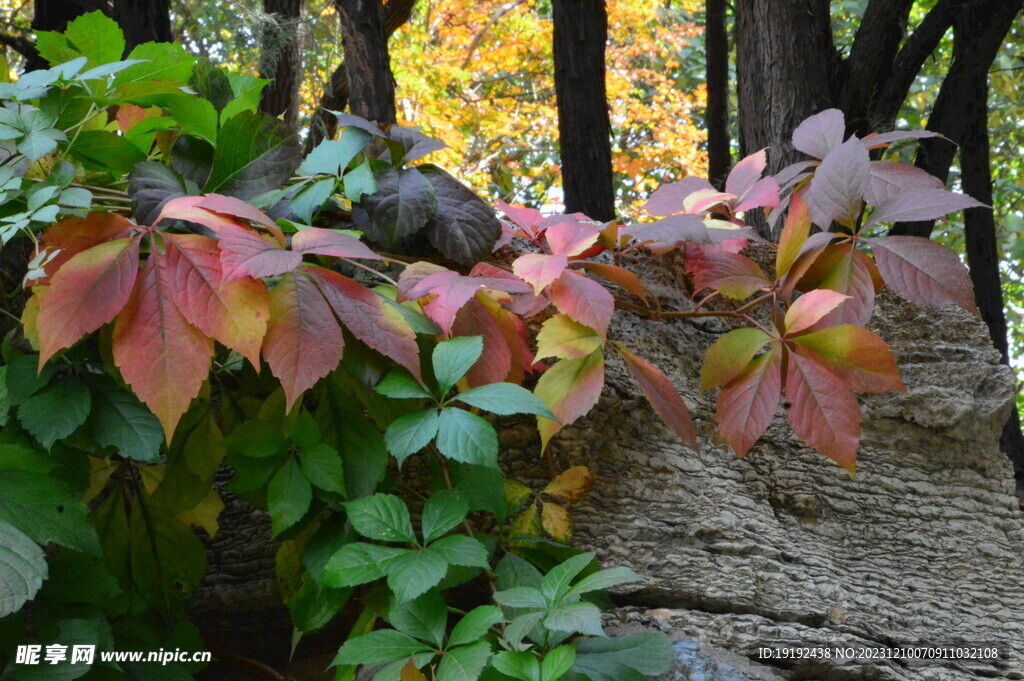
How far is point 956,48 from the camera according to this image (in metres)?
2.78

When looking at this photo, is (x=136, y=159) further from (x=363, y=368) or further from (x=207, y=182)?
(x=363, y=368)

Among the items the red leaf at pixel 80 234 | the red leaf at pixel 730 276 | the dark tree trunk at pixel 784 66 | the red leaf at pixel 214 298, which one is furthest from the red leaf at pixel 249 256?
the dark tree trunk at pixel 784 66

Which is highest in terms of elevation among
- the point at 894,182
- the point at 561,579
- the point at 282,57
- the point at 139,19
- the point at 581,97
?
the point at 282,57

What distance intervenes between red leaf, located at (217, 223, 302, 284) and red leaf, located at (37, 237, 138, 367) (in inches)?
3.8

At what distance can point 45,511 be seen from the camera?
812mm

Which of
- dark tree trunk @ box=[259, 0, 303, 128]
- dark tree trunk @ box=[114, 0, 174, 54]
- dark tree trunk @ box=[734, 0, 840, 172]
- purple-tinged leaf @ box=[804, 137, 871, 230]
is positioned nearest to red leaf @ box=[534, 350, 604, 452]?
purple-tinged leaf @ box=[804, 137, 871, 230]

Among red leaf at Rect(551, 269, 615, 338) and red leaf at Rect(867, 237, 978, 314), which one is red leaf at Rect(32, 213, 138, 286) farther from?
red leaf at Rect(867, 237, 978, 314)

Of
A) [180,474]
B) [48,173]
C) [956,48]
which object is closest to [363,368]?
[180,474]

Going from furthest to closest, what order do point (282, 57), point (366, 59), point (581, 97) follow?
point (282, 57), point (366, 59), point (581, 97)

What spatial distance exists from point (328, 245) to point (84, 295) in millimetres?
237

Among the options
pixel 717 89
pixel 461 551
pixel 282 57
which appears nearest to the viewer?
pixel 461 551

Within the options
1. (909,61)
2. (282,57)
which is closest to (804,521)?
(909,61)

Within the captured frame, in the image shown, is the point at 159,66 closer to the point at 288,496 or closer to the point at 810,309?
the point at 288,496

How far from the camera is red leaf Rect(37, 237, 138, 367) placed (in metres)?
0.74
